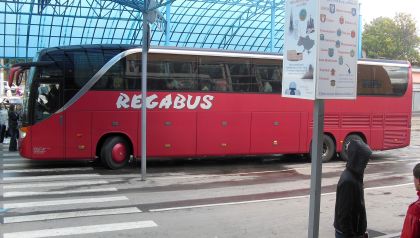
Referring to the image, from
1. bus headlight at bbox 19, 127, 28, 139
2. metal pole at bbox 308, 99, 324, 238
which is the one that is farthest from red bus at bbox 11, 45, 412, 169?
metal pole at bbox 308, 99, 324, 238

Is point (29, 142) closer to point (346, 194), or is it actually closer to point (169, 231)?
point (169, 231)

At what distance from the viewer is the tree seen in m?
73.1

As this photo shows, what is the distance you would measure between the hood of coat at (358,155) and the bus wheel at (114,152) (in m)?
10.6

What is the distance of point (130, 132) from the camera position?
1478 centimetres

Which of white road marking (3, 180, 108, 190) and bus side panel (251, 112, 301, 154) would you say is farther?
bus side panel (251, 112, 301, 154)

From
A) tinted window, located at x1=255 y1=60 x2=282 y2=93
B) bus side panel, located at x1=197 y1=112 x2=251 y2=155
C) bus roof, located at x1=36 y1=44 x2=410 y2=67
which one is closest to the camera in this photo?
bus roof, located at x1=36 y1=44 x2=410 y2=67

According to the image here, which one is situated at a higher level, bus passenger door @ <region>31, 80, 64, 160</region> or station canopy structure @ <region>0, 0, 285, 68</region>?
station canopy structure @ <region>0, 0, 285, 68</region>

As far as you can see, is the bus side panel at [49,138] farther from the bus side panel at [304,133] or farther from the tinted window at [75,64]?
the bus side panel at [304,133]

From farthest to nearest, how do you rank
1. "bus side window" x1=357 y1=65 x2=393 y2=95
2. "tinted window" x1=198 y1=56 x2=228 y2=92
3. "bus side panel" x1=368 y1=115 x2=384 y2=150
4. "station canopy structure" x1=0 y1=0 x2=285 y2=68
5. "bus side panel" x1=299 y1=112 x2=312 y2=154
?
"station canopy structure" x1=0 y1=0 x2=285 y2=68 < "bus side panel" x1=368 y1=115 x2=384 y2=150 < "bus side window" x1=357 y1=65 x2=393 y2=95 < "bus side panel" x1=299 y1=112 x2=312 y2=154 < "tinted window" x1=198 y1=56 x2=228 y2=92

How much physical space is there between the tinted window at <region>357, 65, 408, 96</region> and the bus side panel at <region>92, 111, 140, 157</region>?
797cm

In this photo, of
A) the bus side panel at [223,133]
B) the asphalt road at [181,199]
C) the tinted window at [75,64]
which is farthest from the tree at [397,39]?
the tinted window at [75,64]

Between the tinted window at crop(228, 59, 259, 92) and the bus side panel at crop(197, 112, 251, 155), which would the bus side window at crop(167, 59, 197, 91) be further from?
the tinted window at crop(228, 59, 259, 92)

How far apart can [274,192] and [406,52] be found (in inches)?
2725

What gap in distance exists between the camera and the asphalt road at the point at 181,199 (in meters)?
8.07
